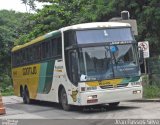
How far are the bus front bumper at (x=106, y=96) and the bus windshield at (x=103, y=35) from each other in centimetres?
194

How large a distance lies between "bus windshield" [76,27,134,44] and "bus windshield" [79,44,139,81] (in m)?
0.33

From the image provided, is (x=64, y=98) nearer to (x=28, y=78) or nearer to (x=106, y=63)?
(x=106, y=63)

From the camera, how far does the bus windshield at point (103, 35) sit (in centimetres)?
1818

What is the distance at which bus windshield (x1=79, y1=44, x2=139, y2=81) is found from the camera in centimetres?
1777

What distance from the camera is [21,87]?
1132 inches

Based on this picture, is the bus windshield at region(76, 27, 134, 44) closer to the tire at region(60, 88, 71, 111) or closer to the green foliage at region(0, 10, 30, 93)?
the tire at region(60, 88, 71, 111)

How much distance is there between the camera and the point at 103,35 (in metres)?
18.5

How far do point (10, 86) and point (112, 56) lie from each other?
4120 cm

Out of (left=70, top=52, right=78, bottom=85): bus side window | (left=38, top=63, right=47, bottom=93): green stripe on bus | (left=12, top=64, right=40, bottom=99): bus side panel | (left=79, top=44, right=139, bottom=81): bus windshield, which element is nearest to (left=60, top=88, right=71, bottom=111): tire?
(left=70, top=52, right=78, bottom=85): bus side window

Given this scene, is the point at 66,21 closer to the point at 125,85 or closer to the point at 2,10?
the point at 125,85

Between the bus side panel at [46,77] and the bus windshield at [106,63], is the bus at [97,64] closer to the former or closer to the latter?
the bus windshield at [106,63]

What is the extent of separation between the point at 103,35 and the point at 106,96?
240cm

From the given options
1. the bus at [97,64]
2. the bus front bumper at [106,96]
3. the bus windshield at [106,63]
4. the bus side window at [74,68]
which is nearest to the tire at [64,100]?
the bus at [97,64]

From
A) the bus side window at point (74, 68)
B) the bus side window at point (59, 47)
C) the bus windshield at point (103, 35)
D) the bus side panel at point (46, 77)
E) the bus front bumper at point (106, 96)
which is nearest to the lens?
the bus front bumper at point (106, 96)
